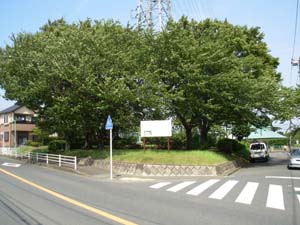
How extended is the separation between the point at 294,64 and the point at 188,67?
19.2 meters

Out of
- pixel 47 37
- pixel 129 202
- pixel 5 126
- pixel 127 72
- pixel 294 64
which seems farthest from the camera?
pixel 5 126

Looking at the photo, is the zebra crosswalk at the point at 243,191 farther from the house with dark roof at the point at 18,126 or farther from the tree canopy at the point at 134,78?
the house with dark roof at the point at 18,126

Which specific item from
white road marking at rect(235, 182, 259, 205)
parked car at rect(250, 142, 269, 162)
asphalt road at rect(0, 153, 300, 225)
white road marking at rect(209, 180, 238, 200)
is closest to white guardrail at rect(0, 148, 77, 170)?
asphalt road at rect(0, 153, 300, 225)

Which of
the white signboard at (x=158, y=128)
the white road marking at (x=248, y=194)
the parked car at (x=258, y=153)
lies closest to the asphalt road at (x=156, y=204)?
the white road marking at (x=248, y=194)

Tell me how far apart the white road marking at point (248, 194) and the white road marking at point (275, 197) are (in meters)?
0.57

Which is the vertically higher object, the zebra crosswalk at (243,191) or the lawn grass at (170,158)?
the lawn grass at (170,158)

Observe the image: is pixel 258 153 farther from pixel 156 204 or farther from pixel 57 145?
pixel 156 204

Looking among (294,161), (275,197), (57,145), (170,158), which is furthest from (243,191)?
(57,145)

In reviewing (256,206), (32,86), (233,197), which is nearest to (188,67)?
(32,86)

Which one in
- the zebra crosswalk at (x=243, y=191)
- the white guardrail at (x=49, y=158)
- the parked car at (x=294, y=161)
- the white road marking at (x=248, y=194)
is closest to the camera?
the zebra crosswalk at (x=243, y=191)

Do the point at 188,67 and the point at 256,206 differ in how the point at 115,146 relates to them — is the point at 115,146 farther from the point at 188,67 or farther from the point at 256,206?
the point at 256,206

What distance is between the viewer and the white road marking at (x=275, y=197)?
11102mm

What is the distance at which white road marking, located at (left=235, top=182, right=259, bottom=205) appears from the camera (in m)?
12.2

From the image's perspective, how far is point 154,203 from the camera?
38.0 feet
